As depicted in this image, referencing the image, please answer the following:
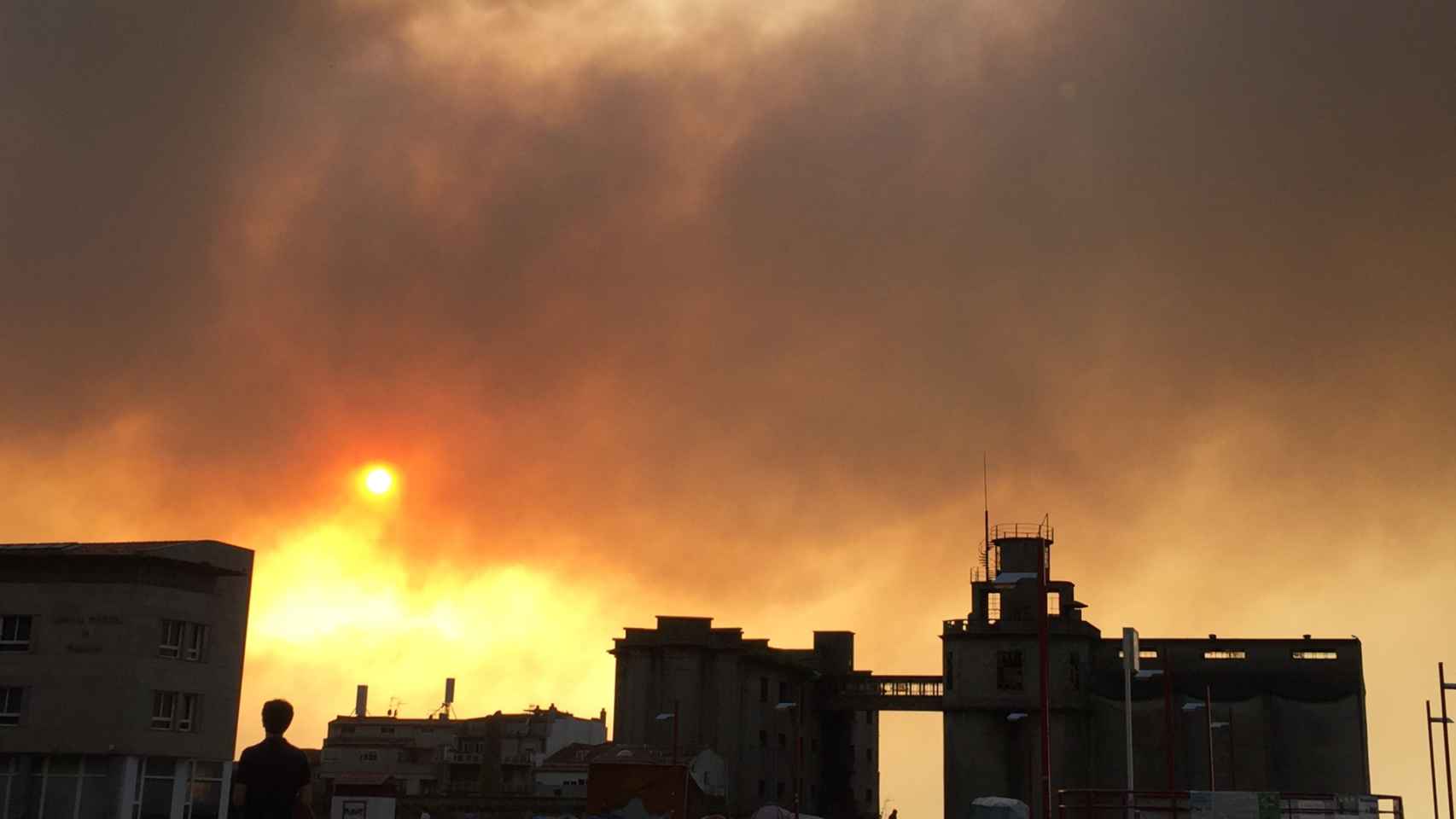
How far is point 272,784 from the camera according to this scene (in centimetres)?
1020

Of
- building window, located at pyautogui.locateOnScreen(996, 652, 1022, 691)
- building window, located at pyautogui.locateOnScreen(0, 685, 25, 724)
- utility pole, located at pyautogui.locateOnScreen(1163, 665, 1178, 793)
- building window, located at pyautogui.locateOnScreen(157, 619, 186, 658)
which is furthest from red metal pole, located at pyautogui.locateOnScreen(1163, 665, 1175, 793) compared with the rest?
building window, located at pyautogui.locateOnScreen(0, 685, 25, 724)

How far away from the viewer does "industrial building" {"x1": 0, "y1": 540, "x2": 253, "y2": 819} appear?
5791 cm

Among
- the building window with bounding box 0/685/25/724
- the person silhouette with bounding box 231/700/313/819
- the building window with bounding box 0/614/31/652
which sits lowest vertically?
the person silhouette with bounding box 231/700/313/819

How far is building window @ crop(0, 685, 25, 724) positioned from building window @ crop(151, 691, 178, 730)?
4782mm

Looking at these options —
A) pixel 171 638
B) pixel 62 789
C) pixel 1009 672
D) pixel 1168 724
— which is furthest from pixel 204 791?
pixel 1009 672

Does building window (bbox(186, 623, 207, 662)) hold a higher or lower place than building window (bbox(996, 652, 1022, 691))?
lower

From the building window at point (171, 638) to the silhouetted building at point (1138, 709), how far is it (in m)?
51.5

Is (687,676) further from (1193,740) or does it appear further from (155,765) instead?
(155,765)

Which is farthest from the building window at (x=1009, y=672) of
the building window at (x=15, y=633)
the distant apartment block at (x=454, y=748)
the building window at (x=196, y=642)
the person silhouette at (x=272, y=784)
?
the person silhouette at (x=272, y=784)

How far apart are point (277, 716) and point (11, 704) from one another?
54.2m

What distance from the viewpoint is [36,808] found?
57.8 metres

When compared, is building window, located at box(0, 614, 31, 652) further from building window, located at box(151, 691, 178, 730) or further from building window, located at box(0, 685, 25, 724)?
building window, located at box(151, 691, 178, 730)

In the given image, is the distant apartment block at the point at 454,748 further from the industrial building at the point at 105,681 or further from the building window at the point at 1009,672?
the industrial building at the point at 105,681

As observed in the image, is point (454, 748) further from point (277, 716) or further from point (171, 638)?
point (277, 716)
